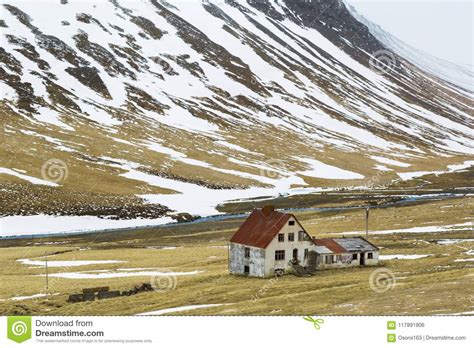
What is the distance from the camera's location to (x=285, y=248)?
A: 60875mm

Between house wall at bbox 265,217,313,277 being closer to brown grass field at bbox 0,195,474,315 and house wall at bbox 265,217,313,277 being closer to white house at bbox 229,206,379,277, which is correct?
white house at bbox 229,206,379,277

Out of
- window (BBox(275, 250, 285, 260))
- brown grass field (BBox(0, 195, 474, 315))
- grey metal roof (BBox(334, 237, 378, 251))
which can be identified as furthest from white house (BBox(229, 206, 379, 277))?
brown grass field (BBox(0, 195, 474, 315))

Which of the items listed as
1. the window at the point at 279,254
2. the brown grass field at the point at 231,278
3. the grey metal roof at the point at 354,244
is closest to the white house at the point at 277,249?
the window at the point at 279,254

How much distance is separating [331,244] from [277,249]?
26.0 ft

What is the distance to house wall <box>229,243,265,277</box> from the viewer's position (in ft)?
196

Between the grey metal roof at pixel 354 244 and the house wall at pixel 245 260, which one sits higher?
the grey metal roof at pixel 354 244

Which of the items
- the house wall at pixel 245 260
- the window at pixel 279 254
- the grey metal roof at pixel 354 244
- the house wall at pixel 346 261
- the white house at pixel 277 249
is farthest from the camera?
the grey metal roof at pixel 354 244

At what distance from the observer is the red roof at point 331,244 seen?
212ft

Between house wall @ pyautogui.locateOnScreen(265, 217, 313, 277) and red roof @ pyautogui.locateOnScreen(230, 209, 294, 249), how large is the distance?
512 mm

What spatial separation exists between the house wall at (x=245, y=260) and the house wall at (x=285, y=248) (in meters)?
0.56

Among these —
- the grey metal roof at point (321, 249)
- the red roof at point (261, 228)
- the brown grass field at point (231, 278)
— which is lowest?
the brown grass field at point (231, 278)

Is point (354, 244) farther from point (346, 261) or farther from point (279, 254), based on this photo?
point (279, 254)

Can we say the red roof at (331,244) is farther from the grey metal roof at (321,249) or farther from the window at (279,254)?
the window at (279,254)
